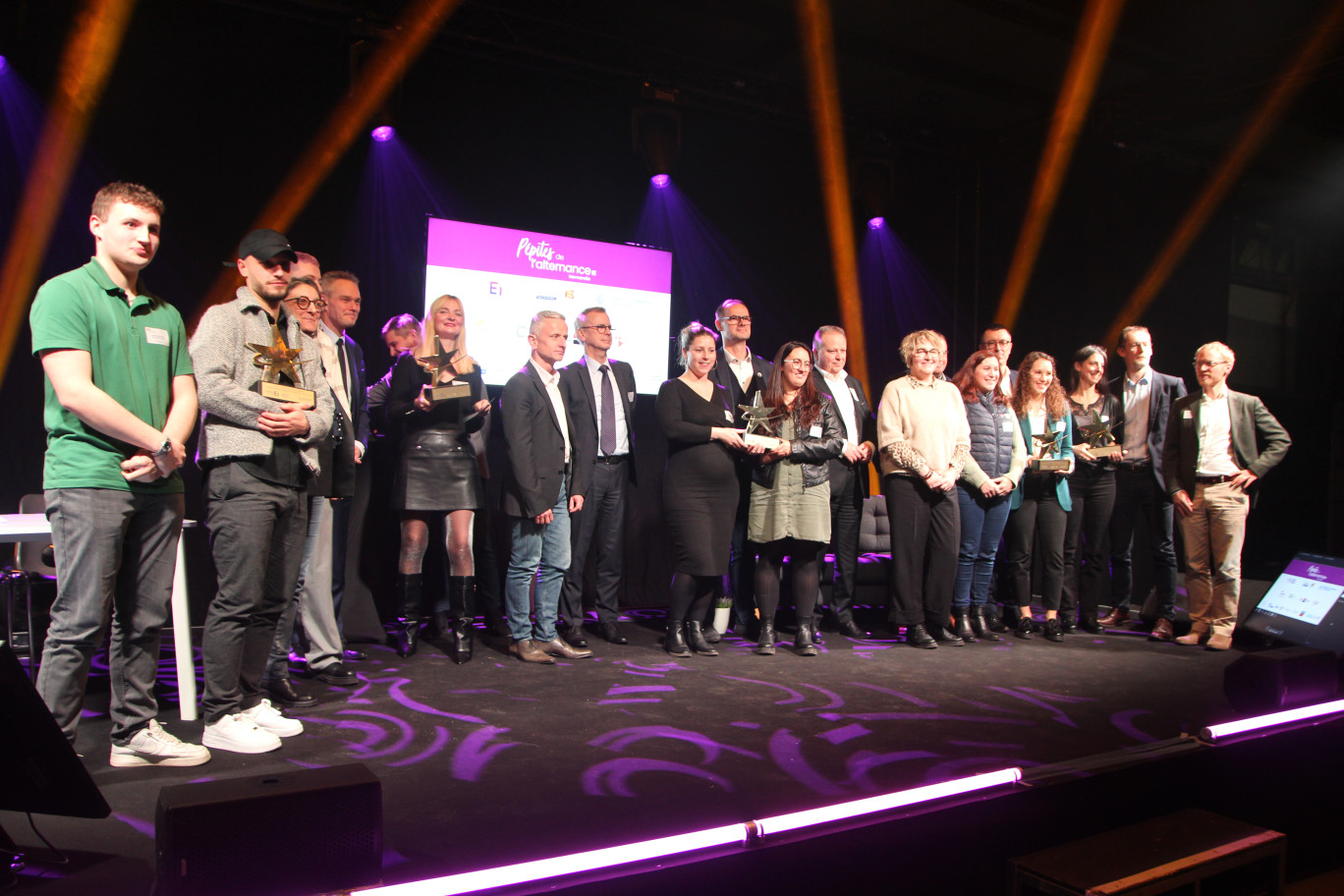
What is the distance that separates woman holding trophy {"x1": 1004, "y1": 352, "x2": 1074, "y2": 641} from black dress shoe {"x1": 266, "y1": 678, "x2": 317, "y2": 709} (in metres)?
3.43

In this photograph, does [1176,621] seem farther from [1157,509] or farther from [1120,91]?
[1120,91]

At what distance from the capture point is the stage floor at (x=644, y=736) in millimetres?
2045

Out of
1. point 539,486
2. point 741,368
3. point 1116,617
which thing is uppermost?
point 741,368

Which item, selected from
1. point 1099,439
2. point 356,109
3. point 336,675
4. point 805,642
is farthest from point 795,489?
point 356,109

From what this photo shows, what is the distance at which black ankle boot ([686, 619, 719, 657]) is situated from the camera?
13.6ft

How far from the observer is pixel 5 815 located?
2.10 m

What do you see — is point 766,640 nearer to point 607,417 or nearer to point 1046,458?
point 607,417

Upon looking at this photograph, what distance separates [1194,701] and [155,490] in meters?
3.61

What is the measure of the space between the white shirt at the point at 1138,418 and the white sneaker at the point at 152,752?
15.2 ft

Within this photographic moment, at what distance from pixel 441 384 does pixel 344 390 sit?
0.48 m

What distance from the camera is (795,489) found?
4.10 metres

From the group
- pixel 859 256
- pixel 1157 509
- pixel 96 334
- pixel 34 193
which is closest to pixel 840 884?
pixel 96 334

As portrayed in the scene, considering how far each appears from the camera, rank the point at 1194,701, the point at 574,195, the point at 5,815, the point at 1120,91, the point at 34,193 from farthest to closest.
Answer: the point at 1120,91, the point at 574,195, the point at 34,193, the point at 1194,701, the point at 5,815

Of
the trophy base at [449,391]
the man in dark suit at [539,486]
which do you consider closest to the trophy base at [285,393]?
the trophy base at [449,391]
